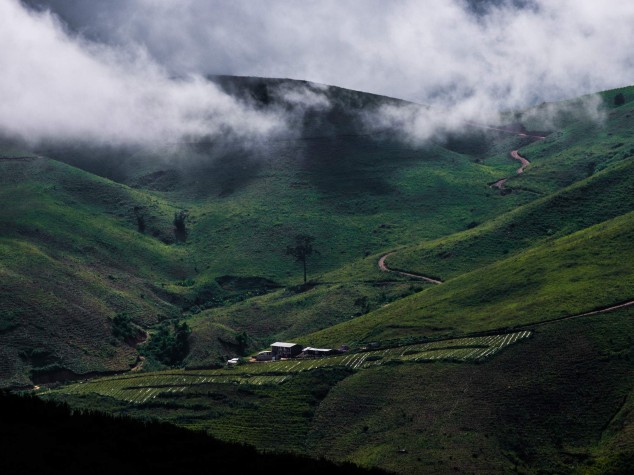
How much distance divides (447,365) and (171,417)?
110ft

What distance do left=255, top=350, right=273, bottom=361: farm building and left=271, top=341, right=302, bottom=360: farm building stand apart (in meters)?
0.58

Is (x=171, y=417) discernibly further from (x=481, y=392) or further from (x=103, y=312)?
(x=103, y=312)

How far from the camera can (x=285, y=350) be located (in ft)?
527

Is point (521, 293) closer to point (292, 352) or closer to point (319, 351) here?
point (319, 351)

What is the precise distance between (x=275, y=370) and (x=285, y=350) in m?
12.6

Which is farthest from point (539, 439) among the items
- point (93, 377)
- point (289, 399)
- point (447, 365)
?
point (93, 377)

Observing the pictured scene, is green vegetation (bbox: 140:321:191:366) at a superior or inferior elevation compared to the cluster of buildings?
superior

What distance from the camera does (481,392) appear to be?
123m

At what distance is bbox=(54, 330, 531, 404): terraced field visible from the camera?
137 metres

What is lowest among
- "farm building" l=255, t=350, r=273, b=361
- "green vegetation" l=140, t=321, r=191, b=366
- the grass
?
the grass

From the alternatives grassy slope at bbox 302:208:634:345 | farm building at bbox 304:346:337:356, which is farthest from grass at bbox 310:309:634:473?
farm building at bbox 304:346:337:356

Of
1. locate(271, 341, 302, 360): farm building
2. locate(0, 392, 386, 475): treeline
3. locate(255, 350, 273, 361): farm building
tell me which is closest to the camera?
locate(0, 392, 386, 475): treeline

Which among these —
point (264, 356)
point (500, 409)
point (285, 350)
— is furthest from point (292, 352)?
point (500, 409)

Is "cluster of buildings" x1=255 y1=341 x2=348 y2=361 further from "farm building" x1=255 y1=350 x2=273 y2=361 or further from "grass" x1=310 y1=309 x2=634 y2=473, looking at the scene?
"grass" x1=310 y1=309 x2=634 y2=473
